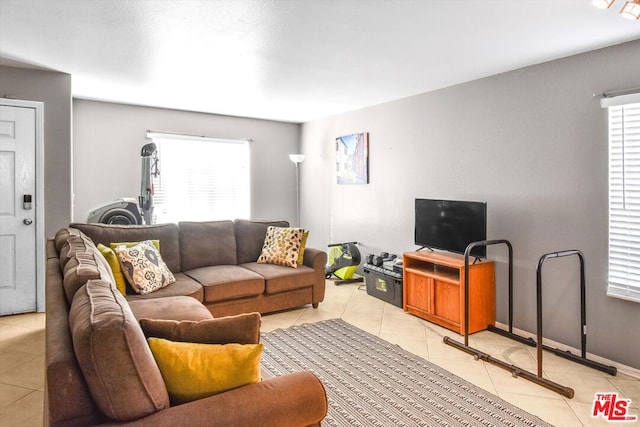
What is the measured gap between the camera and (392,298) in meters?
4.46

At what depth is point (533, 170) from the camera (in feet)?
11.1

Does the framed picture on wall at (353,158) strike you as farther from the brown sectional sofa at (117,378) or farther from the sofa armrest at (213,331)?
the sofa armrest at (213,331)

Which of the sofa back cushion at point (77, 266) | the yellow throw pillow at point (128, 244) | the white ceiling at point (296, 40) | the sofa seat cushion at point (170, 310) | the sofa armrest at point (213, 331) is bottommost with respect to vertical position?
the sofa seat cushion at point (170, 310)

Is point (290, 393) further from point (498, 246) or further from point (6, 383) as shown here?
point (498, 246)

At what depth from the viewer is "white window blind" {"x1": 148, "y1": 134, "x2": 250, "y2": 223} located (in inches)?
220

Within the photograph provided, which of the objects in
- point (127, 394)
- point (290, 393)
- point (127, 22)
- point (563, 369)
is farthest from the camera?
point (563, 369)

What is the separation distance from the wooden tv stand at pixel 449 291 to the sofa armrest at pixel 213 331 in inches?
99.6

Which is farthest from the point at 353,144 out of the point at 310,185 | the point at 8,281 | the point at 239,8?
the point at 8,281

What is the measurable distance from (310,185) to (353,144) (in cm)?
134

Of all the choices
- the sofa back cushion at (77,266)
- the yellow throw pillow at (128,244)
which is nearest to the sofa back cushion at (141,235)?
the yellow throw pillow at (128,244)

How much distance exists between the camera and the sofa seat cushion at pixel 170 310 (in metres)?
2.56

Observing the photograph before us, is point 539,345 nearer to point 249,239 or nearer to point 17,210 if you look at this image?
point 249,239

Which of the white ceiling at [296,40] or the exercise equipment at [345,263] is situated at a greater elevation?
the white ceiling at [296,40]

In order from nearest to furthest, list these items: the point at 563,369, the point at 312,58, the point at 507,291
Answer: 1. the point at 563,369
2. the point at 312,58
3. the point at 507,291
